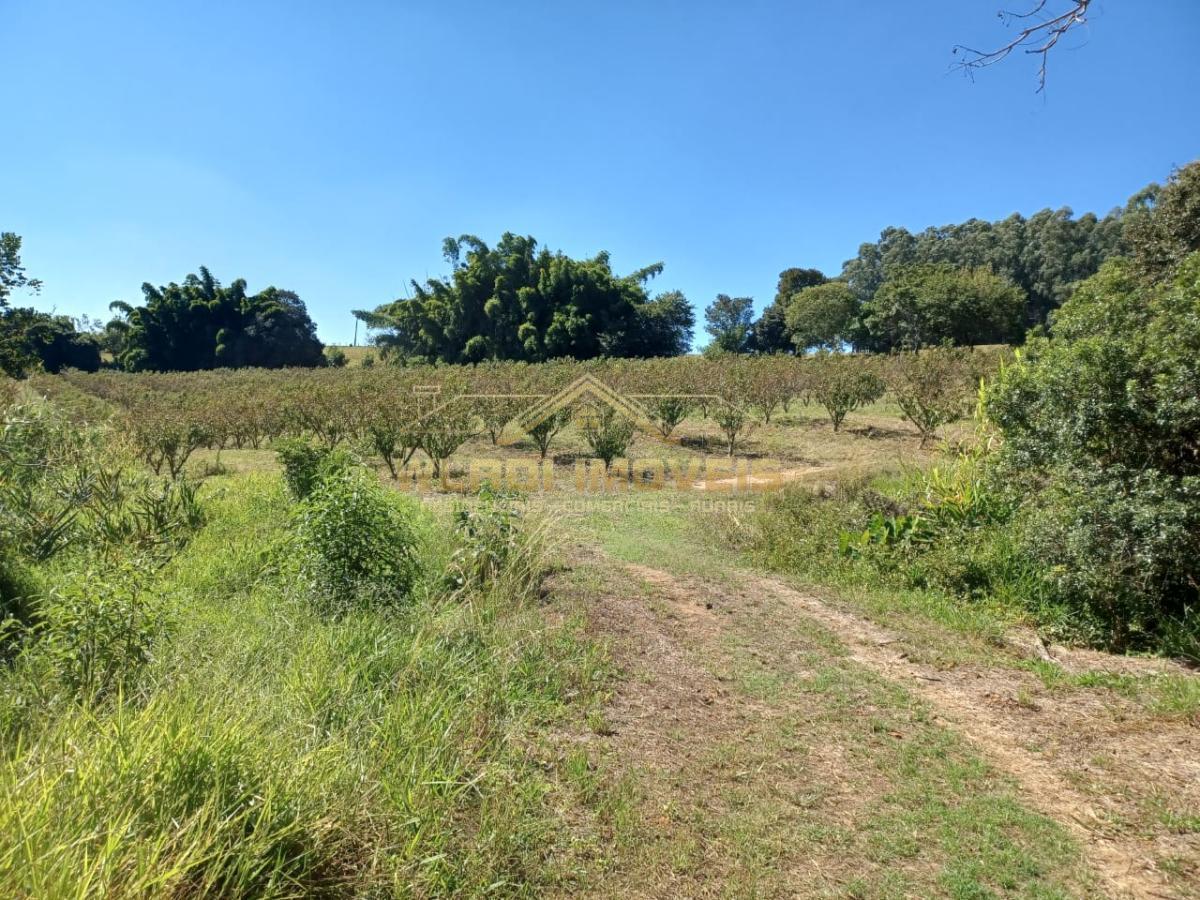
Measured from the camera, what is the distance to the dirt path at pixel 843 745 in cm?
234

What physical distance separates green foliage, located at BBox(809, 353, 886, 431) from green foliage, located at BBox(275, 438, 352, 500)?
12.6m

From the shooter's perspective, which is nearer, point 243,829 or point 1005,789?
point 243,829

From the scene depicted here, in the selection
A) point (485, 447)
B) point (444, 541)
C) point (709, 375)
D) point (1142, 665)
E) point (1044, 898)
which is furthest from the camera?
point (709, 375)

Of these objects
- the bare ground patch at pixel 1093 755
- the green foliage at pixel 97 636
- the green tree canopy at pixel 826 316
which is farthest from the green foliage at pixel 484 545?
the green tree canopy at pixel 826 316

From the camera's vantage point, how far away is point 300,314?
42.5m

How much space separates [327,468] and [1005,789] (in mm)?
6240

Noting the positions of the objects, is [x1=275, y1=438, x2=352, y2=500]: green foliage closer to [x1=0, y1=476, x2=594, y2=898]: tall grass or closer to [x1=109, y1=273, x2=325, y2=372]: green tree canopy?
[x1=0, y1=476, x2=594, y2=898]: tall grass

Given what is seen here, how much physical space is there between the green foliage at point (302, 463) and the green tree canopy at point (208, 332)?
36.5 m

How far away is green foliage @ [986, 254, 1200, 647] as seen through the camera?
4.00 metres

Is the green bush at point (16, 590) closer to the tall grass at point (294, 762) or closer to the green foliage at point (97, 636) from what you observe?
the tall grass at point (294, 762)

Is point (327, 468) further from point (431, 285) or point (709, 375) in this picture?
point (431, 285)

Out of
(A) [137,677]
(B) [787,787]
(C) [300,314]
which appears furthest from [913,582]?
(C) [300,314]

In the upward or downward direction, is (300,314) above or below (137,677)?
above

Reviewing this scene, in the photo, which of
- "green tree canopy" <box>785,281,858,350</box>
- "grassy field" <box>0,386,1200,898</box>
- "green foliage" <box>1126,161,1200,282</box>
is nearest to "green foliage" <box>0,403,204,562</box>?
"grassy field" <box>0,386,1200,898</box>
